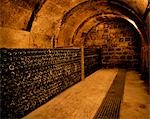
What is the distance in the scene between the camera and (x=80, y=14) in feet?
34.0

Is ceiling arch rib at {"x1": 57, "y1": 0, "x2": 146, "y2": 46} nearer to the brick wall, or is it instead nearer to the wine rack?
the brick wall

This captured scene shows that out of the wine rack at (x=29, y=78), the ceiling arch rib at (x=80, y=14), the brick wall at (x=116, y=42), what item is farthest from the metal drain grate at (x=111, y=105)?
the brick wall at (x=116, y=42)

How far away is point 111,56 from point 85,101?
8.73 meters

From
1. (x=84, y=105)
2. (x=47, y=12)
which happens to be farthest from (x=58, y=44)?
(x=84, y=105)

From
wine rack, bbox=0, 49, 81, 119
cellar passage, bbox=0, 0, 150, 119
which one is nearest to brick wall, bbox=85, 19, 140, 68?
cellar passage, bbox=0, 0, 150, 119

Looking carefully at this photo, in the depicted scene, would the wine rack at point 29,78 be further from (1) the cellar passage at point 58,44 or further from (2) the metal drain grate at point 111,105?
(2) the metal drain grate at point 111,105

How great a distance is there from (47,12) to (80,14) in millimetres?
2636

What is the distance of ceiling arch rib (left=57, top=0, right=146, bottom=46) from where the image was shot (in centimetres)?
916

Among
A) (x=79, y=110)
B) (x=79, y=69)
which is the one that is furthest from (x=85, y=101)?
(x=79, y=69)

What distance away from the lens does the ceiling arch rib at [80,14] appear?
9.16 m

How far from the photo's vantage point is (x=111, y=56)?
12.9 meters

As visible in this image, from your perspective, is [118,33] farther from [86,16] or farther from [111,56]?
[86,16]

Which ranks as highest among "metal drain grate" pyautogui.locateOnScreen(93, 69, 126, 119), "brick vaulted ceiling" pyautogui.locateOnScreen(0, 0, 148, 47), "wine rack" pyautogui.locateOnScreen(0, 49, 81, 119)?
"brick vaulted ceiling" pyautogui.locateOnScreen(0, 0, 148, 47)

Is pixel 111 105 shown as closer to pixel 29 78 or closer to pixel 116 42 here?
pixel 29 78
